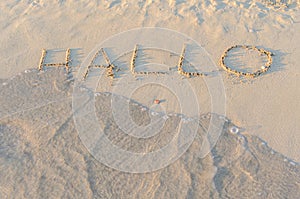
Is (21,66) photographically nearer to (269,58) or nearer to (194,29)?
(194,29)

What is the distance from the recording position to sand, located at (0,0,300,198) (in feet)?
20.2

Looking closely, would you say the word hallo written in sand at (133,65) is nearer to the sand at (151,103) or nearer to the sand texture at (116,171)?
the sand at (151,103)

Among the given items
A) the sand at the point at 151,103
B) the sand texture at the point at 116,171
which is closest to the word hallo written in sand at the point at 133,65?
the sand at the point at 151,103

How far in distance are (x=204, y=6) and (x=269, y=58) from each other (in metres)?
2.26

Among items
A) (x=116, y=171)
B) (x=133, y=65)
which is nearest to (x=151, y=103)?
(x=133, y=65)

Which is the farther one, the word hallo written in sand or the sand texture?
the word hallo written in sand

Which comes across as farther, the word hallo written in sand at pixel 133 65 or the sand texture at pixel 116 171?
the word hallo written in sand at pixel 133 65

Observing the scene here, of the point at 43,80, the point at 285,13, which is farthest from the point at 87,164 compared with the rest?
the point at 285,13

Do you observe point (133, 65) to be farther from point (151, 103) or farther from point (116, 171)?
point (116, 171)

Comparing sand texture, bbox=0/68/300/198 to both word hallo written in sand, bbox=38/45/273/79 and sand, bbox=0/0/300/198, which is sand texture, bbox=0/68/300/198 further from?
word hallo written in sand, bbox=38/45/273/79

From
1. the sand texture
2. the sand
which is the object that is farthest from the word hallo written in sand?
the sand texture

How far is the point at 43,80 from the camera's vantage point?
7703mm

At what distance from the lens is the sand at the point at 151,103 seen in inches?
242

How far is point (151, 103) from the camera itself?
23.7 feet
